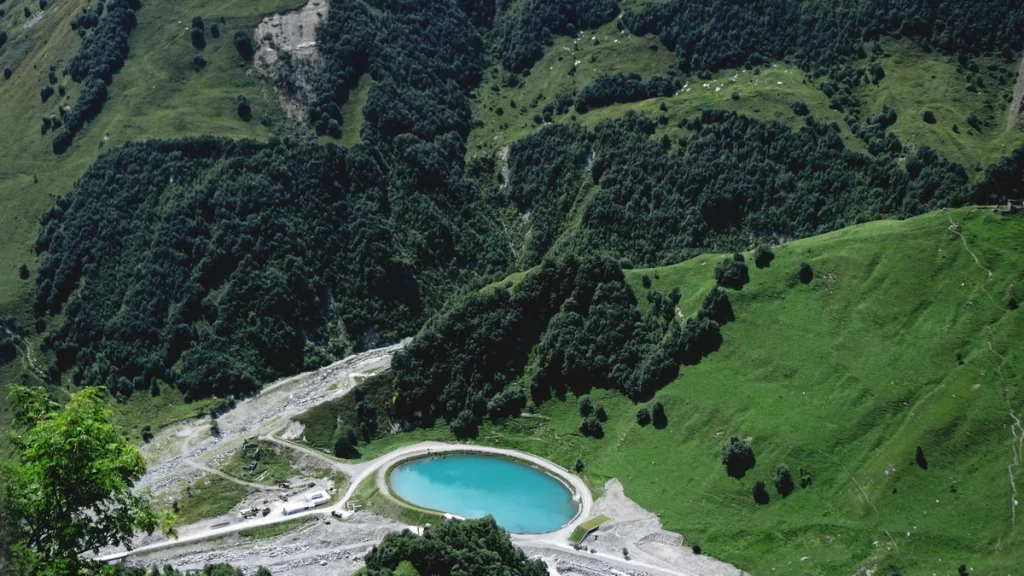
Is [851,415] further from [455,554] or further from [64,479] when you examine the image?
[64,479]

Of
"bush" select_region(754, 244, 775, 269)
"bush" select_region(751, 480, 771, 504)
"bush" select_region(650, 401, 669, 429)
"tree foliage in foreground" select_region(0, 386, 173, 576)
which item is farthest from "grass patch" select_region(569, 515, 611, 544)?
"tree foliage in foreground" select_region(0, 386, 173, 576)

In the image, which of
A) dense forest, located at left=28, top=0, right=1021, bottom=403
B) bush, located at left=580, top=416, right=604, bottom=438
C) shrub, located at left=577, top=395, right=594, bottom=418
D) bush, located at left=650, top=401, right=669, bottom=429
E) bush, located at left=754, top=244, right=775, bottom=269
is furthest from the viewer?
dense forest, located at left=28, top=0, right=1021, bottom=403

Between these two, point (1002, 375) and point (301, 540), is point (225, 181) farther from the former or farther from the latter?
point (1002, 375)

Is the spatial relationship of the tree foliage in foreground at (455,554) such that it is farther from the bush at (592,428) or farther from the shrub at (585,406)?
the shrub at (585,406)

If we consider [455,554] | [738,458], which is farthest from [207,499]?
[738,458]

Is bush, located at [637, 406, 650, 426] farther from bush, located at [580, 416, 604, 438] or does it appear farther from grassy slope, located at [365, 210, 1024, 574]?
bush, located at [580, 416, 604, 438]

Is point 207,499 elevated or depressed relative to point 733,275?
depressed
